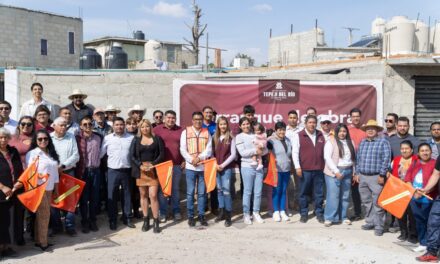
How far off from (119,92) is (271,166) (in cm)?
338

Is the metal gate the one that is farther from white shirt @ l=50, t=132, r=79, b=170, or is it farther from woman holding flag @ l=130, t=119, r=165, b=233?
white shirt @ l=50, t=132, r=79, b=170

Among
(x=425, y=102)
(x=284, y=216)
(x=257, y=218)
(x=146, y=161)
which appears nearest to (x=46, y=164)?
(x=146, y=161)

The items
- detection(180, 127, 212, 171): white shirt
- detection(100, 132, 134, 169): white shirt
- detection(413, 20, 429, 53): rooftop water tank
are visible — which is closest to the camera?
detection(100, 132, 134, 169): white shirt

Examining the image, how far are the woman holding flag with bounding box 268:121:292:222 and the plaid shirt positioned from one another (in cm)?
114

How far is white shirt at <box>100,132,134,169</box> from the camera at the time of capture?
→ 6.32 m

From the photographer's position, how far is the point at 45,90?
809cm

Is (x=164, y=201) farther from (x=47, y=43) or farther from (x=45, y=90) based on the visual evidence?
(x=47, y=43)

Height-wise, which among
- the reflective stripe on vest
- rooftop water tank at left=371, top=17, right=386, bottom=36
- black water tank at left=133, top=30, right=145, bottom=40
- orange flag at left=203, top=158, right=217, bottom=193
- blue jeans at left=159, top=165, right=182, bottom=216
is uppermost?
black water tank at left=133, top=30, right=145, bottom=40

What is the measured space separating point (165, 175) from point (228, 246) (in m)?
1.44

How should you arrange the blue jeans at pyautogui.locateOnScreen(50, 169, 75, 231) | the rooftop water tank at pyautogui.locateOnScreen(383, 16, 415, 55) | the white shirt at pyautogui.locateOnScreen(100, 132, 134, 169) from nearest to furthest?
the blue jeans at pyautogui.locateOnScreen(50, 169, 75, 231) < the white shirt at pyautogui.locateOnScreen(100, 132, 134, 169) < the rooftop water tank at pyautogui.locateOnScreen(383, 16, 415, 55)

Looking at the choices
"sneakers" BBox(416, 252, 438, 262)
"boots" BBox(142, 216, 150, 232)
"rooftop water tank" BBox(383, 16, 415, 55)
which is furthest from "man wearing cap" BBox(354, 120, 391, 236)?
"rooftop water tank" BBox(383, 16, 415, 55)

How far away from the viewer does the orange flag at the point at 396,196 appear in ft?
18.5

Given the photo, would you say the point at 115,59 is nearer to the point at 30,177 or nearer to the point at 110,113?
the point at 110,113

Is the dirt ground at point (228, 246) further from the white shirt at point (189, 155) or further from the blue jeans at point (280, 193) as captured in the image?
the white shirt at point (189, 155)
